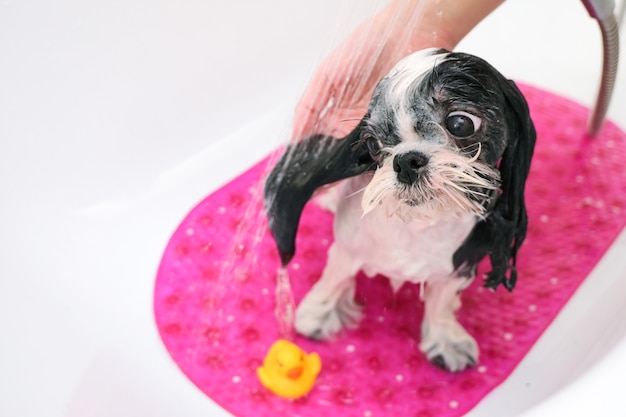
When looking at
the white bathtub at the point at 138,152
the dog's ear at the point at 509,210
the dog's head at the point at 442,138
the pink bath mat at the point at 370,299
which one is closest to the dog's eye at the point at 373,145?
the dog's head at the point at 442,138

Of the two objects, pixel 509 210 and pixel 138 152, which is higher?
pixel 509 210

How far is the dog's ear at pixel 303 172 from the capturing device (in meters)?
0.82

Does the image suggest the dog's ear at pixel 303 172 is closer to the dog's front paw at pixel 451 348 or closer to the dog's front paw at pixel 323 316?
the dog's front paw at pixel 323 316

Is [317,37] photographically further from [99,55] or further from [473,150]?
[473,150]

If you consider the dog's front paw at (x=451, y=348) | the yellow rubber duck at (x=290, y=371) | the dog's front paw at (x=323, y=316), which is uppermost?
the dog's front paw at (x=451, y=348)

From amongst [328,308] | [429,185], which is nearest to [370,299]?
[328,308]

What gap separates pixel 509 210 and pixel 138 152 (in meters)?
0.76

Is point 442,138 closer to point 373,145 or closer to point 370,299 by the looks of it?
point 373,145

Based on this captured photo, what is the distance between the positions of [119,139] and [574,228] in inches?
31.2

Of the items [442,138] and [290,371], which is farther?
[290,371]

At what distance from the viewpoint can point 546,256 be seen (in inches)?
47.4

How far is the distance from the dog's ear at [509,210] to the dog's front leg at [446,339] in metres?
0.11

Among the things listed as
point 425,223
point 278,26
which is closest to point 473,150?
point 425,223

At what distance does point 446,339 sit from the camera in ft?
3.49
